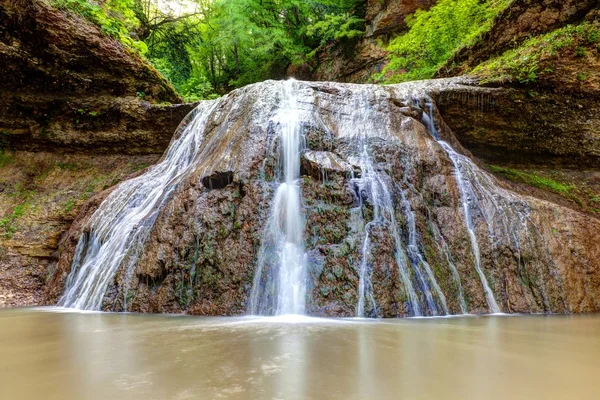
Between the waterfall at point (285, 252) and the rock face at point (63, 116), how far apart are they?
4.28m

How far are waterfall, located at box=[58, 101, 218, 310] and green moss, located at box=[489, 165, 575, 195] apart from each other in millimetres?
5998

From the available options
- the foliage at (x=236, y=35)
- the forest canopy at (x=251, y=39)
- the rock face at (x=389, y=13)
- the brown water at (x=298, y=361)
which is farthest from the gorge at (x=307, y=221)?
the foliage at (x=236, y=35)

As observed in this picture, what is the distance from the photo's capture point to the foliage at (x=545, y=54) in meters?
6.99

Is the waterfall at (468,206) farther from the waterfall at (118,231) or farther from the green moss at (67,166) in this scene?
the green moss at (67,166)

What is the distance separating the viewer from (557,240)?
197 inches

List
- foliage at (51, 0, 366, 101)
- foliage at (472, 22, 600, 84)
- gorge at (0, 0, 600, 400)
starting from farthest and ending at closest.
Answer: foliage at (51, 0, 366, 101) → foliage at (472, 22, 600, 84) → gorge at (0, 0, 600, 400)

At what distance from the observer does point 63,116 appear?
846 centimetres

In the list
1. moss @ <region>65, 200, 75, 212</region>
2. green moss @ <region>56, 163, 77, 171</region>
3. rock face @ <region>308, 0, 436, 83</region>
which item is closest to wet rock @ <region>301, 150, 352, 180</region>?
moss @ <region>65, 200, 75, 212</region>

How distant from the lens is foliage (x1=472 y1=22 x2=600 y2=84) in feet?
22.9

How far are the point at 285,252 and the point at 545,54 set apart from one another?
21.3ft

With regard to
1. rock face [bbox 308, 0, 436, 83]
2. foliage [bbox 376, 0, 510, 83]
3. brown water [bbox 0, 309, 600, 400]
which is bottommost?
brown water [bbox 0, 309, 600, 400]

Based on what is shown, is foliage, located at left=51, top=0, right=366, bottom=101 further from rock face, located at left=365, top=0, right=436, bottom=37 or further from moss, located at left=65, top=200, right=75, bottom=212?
moss, located at left=65, top=200, right=75, bottom=212

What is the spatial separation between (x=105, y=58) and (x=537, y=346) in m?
9.20

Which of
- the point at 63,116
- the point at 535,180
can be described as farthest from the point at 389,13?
the point at 63,116
